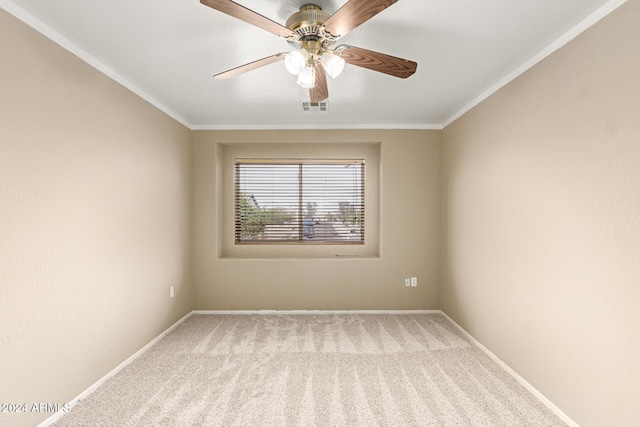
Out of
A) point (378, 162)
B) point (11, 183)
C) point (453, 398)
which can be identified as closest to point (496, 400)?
point (453, 398)

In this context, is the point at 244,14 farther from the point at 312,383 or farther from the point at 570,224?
the point at 312,383

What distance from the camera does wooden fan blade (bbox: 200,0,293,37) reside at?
4.31 feet

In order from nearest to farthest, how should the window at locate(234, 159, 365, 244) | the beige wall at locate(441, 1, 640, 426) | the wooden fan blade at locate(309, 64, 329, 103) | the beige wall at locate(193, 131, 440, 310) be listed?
the beige wall at locate(441, 1, 640, 426) → the wooden fan blade at locate(309, 64, 329, 103) → the beige wall at locate(193, 131, 440, 310) → the window at locate(234, 159, 365, 244)

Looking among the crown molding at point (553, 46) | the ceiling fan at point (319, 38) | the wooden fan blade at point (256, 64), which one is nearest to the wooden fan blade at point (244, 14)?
the ceiling fan at point (319, 38)

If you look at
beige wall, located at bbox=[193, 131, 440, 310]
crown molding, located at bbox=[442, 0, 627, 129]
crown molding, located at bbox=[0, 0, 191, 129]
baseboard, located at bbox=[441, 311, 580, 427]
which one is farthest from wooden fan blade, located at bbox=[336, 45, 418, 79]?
baseboard, located at bbox=[441, 311, 580, 427]

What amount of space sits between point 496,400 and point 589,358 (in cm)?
69

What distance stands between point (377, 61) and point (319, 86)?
50 centimetres

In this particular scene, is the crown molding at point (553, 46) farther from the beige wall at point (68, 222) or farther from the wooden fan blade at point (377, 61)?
the beige wall at point (68, 222)

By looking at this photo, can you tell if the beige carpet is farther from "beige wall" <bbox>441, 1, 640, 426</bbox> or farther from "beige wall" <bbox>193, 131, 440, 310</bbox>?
"beige wall" <bbox>193, 131, 440, 310</bbox>

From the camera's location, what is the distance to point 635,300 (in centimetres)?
156

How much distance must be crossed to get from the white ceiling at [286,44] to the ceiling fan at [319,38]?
162 mm

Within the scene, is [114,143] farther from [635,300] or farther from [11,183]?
[635,300]

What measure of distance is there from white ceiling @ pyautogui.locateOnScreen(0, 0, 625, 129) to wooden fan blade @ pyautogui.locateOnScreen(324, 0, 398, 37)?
288 millimetres

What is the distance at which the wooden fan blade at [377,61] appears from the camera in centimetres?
170
